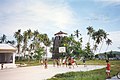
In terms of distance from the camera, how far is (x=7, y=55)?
145ft

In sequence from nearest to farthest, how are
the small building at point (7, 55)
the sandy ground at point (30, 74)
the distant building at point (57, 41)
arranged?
1. the sandy ground at point (30, 74)
2. the small building at point (7, 55)
3. the distant building at point (57, 41)

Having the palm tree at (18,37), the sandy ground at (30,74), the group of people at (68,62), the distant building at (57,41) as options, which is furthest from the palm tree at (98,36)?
the sandy ground at (30,74)

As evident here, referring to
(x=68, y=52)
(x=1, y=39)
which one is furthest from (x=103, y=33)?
(x=1, y=39)

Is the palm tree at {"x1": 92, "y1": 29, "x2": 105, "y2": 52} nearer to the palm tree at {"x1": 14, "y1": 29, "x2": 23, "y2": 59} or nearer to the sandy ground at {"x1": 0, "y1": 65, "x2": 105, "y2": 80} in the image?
the palm tree at {"x1": 14, "y1": 29, "x2": 23, "y2": 59}

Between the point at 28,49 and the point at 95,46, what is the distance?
3058 cm

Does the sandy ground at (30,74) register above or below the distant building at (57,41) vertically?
below

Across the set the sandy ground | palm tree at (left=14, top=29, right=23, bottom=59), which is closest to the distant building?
palm tree at (left=14, top=29, right=23, bottom=59)

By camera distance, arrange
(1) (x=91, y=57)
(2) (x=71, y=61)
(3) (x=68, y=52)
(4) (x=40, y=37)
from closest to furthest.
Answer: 1. (2) (x=71, y=61)
2. (3) (x=68, y=52)
3. (4) (x=40, y=37)
4. (1) (x=91, y=57)

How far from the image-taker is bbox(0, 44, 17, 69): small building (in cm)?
4048

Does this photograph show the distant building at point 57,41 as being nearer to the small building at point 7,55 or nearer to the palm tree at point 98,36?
the palm tree at point 98,36

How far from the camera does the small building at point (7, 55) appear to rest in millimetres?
40478

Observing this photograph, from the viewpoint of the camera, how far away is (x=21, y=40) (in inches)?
3492

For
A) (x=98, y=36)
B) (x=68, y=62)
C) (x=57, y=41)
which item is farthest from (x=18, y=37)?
(x=68, y=62)

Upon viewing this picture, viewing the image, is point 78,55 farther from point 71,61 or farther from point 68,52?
point 71,61
